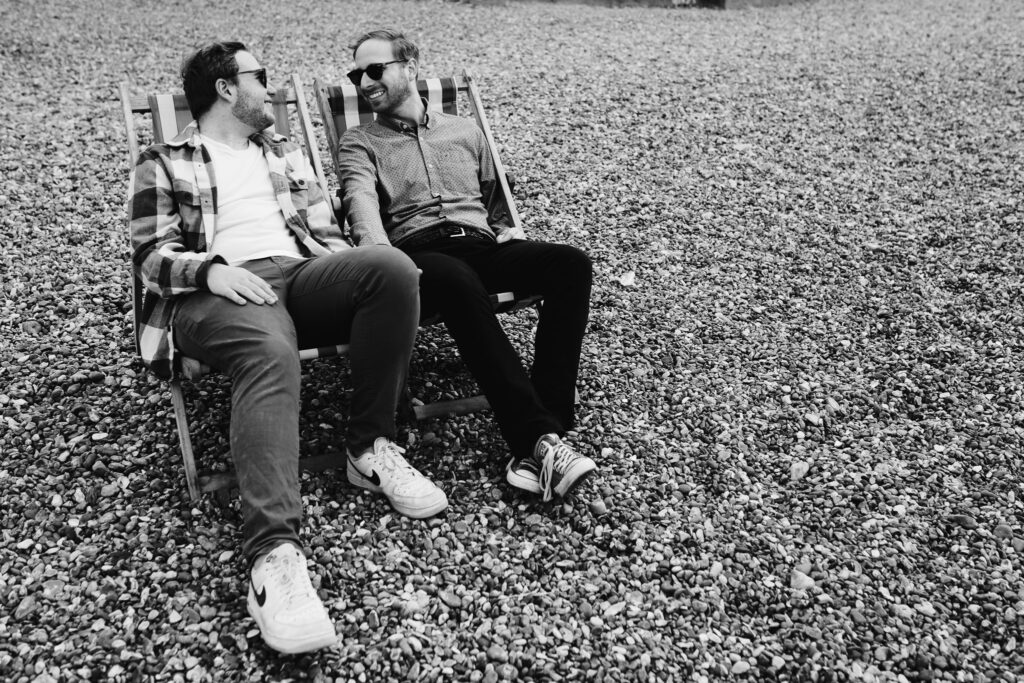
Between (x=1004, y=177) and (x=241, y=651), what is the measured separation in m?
5.95

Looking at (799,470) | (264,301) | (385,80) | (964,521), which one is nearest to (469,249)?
(385,80)

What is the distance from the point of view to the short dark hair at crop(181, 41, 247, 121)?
3.49 m

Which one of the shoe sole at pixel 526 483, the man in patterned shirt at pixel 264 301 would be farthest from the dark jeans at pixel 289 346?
the shoe sole at pixel 526 483

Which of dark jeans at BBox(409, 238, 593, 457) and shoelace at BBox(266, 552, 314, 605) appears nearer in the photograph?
shoelace at BBox(266, 552, 314, 605)

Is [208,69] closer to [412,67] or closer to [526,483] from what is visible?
[412,67]

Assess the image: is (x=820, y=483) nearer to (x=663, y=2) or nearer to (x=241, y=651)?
(x=241, y=651)

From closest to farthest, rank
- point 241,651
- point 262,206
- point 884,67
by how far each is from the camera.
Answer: point 241,651 < point 262,206 < point 884,67

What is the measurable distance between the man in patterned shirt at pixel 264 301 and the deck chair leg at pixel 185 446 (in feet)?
0.45

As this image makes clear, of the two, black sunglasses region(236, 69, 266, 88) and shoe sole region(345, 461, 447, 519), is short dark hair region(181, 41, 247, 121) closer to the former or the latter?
black sunglasses region(236, 69, 266, 88)

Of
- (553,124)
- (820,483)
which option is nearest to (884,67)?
(553,124)

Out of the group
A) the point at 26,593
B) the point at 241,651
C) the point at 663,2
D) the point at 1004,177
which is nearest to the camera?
the point at 241,651

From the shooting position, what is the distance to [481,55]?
29.8ft

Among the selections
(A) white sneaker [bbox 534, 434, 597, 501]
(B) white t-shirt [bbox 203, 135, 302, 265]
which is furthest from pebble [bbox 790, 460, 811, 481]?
(B) white t-shirt [bbox 203, 135, 302, 265]

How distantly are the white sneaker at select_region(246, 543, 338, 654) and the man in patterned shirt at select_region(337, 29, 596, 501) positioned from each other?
3.10 ft
